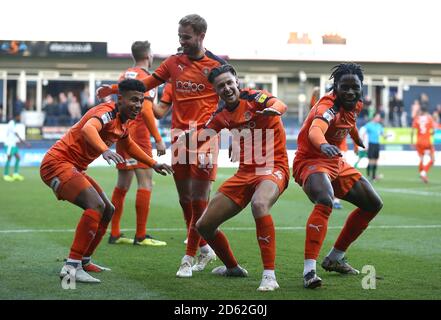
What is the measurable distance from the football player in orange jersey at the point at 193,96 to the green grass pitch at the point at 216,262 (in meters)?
0.85

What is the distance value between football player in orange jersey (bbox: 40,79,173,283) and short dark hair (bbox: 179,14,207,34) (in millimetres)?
1068

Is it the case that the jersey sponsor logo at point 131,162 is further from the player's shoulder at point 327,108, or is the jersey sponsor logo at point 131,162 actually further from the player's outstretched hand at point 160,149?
the player's shoulder at point 327,108

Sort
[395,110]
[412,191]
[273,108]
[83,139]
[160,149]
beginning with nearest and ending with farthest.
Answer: [273,108] < [83,139] < [160,149] < [412,191] < [395,110]

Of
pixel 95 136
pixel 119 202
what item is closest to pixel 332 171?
pixel 95 136

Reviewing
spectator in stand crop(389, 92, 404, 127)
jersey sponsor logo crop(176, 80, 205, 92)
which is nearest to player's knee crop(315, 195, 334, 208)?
jersey sponsor logo crop(176, 80, 205, 92)

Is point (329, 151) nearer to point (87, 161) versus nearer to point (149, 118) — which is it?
point (87, 161)

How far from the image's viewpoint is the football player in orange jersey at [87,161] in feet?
28.4

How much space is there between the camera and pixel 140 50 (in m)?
12.4

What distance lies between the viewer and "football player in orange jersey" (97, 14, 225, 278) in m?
9.83

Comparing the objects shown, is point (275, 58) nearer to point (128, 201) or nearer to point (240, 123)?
point (128, 201)

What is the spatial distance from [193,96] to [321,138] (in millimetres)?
2063

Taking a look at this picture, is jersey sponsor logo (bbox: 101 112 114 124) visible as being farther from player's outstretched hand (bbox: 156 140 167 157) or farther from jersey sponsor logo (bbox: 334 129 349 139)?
jersey sponsor logo (bbox: 334 129 349 139)

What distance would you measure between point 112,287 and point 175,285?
606mm

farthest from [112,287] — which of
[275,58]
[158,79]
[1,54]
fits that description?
[275,58]
